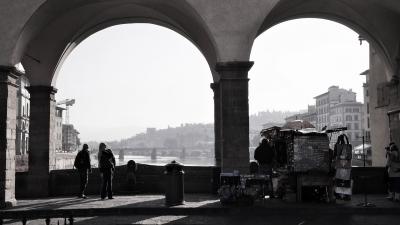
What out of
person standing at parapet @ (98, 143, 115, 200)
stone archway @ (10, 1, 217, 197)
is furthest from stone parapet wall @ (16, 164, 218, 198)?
person standing at parapet @ (98, 143, 115, 200)

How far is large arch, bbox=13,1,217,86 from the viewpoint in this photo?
14.9 meters

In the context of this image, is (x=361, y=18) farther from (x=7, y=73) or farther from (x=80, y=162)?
(x=7, y=73)

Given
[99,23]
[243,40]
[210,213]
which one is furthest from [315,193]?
[99,23]

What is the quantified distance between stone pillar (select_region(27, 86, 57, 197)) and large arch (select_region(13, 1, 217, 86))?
0.52 meters

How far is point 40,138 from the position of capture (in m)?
15.1

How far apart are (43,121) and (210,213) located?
286 inches

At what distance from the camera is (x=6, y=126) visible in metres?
12.3

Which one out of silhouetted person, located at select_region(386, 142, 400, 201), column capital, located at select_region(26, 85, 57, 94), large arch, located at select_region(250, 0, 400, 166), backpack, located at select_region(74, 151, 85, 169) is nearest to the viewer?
silhouetted person, located at select_region(386, 142, 400, 201)

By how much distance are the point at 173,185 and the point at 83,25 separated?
23.8 ft

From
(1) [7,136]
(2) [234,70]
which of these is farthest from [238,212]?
(1) [7,136]

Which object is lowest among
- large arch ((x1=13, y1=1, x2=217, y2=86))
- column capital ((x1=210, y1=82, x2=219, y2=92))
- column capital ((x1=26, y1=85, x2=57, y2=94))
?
column capital ((x1=26, y1=85, x2=57, y2=94))

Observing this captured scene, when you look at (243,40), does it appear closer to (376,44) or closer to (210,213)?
(210,213)

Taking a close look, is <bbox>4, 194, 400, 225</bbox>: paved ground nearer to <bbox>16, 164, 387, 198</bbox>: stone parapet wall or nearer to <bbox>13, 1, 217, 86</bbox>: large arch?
<bbox>16, 164, 387, 198</bbox>: stone parapet wall

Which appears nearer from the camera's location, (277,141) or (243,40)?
(243,40)
